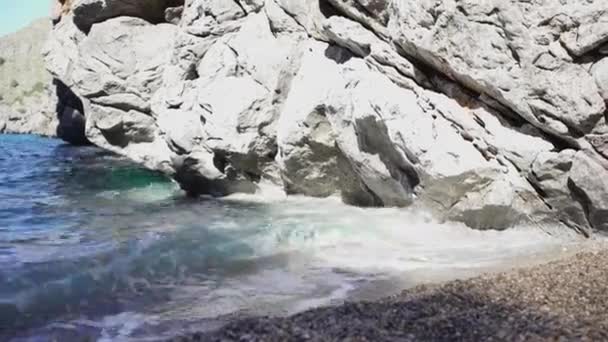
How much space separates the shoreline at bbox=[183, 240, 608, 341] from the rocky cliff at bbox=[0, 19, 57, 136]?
3250 inches

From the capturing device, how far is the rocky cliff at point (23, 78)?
87.4 m

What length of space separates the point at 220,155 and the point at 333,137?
14.0 feet

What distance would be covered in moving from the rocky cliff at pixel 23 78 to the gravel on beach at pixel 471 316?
82538mm

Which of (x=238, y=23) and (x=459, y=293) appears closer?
(x=459, y=293)

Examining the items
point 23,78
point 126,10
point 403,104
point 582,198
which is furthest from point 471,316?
point 23,78

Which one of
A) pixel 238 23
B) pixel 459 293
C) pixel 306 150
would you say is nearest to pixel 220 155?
pixel 306 150

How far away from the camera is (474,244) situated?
1190 centimetres

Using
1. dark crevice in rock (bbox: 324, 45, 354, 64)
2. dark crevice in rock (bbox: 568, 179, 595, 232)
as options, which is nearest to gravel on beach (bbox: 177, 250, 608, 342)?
dark crevice in rock (bbox: 568, 179, 595, 232)

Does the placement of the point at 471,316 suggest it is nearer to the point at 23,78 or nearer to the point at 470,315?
the point at 470,315

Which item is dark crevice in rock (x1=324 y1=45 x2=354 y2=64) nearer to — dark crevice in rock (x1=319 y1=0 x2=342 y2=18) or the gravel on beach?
dark crevice in rock (x1=319 y1=0 x2=342 y2=18)

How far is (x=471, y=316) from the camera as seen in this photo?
6.64m

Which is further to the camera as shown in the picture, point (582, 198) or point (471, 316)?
point (582, 198)

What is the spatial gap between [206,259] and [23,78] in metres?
101

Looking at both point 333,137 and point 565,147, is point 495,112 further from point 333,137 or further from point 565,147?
point 333,137
